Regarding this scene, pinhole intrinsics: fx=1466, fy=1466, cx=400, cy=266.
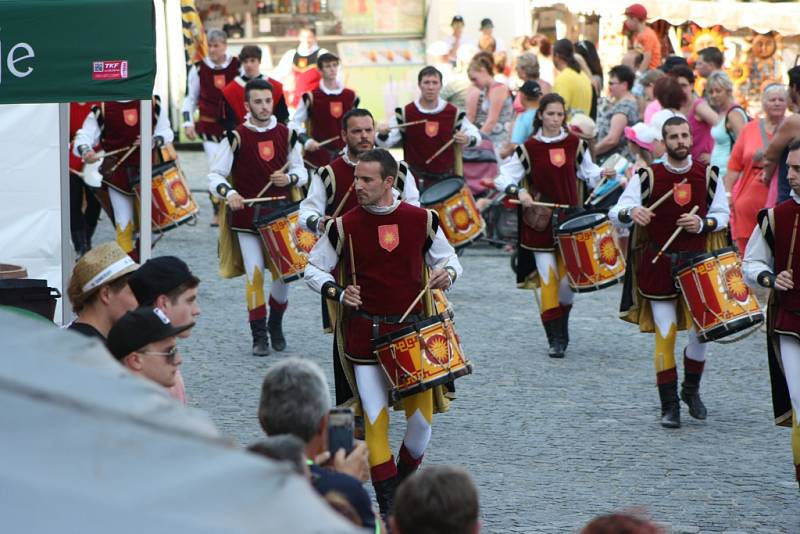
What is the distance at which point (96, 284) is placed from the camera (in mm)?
5426

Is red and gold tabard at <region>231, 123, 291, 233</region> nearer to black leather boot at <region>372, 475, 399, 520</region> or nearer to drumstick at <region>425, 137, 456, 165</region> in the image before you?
drumstick at <region>425, 137, 456, 165</region>

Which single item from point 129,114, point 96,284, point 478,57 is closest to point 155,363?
point 96,284

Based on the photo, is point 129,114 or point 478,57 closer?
point 129,114

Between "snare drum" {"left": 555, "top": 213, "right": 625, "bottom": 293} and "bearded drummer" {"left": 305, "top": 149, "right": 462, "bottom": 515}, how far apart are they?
2.94m

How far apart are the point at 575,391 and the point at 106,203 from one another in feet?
16.6

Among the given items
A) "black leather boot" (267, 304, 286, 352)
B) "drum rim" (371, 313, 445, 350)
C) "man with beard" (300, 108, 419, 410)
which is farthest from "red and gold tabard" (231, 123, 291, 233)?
"drum rim" (371, 313, 445, 350)

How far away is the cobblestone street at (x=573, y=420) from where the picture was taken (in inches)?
267

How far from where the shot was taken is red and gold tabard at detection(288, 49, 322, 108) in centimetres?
1953

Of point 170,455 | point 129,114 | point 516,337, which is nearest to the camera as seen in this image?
point 170,455

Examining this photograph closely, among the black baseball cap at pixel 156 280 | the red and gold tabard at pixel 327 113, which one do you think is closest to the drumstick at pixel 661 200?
the black baseball cap at pixel 156 280

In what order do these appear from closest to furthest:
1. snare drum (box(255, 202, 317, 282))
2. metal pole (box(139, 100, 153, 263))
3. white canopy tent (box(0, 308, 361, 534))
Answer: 1. white canopy tent (box(0, 308, 361, 534))
2. metal pole (box(139, 100, 153, 263))
3. snare drum (box(255, 202, 317, 282))

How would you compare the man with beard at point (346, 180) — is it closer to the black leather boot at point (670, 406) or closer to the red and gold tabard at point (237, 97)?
the black leather boot at point (670, 406)

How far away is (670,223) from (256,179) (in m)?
3.09

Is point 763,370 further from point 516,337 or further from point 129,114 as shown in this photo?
point 129,114
